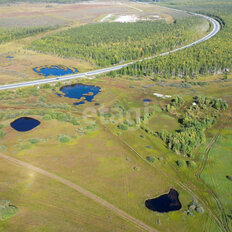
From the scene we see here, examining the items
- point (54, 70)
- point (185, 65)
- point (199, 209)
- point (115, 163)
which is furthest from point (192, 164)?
point (54, 70)

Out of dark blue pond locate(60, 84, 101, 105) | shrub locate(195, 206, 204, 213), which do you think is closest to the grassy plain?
shrub locate(195, 206, 204, 213)

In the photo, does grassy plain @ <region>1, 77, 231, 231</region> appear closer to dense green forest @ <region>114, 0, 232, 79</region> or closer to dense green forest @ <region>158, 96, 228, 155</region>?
dense green forest @ <region>158, 96, 228, 155</region>

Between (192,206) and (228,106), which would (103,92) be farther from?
(192,206)

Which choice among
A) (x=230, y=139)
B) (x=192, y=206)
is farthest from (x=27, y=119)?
(x=230, y=139)

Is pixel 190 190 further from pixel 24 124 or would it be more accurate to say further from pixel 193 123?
pixel 24 124

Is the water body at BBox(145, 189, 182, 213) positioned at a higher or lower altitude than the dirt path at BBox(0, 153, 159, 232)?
lower

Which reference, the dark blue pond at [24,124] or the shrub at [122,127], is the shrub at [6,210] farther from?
the shrub at [122,127]

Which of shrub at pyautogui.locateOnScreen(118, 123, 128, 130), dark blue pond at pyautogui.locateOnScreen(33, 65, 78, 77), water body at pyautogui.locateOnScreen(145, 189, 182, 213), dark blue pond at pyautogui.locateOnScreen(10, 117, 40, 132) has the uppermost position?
dark blue pond at pyautogui.locateOnScreen(33, 65, 78, 77)

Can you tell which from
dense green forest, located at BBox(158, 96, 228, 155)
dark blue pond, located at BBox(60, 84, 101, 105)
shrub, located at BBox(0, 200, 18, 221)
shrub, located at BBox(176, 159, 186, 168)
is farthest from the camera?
dark blue pond, located at BBox(60, 84, 101, 105)
